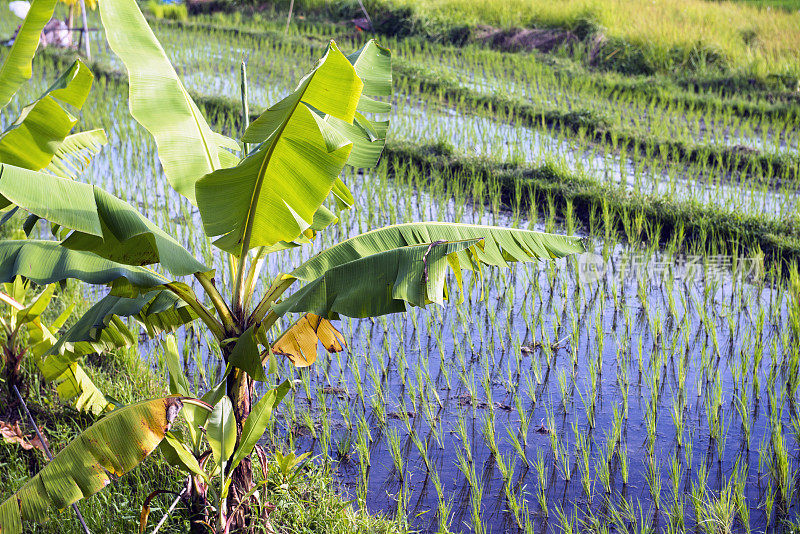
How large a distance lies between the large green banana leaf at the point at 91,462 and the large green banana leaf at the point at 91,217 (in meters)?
0.34

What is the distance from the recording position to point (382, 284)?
1.55 m

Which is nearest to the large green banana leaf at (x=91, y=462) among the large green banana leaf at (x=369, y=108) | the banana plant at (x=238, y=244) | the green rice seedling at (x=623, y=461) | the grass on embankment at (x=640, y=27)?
the banana plant at (x=238, y=244)

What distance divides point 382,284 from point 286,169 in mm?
338

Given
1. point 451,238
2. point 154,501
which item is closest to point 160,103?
point 451,238

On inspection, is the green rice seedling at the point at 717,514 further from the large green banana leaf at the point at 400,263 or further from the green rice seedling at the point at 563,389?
the large green banana leaf at the point at 400,263

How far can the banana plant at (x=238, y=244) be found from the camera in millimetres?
1457

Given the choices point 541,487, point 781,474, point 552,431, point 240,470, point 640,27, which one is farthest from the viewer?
point 640,27

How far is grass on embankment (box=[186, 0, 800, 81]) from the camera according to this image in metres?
7.04

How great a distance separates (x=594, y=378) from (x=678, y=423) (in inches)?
13.5

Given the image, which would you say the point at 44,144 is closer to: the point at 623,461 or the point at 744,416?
the point at 623,461

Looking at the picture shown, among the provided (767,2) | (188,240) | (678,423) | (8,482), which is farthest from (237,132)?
(767,2)

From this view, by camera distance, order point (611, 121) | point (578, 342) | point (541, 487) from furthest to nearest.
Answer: point (611, 121) → point (578, 342) → point (541, 487)

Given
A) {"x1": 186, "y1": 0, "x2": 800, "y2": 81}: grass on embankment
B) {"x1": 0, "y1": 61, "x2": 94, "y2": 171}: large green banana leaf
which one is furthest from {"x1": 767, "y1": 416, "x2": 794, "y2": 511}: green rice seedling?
{"x1": 186, "y1": 0, "x2": 800, "y2": 81}: grass on embankment

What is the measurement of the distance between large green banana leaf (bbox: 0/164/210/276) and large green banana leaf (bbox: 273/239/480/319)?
30 cm
